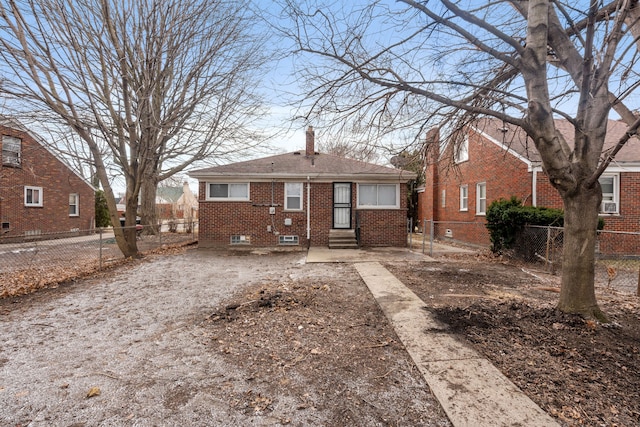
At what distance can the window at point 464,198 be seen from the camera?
47.9 feet

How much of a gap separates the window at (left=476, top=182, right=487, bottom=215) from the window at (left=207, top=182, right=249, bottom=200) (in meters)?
10.3

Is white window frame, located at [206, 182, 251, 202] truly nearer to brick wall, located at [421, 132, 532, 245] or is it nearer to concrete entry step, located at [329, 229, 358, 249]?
concrete entry step, located at [329, 229, 358, 249]

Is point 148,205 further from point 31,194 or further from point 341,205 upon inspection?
point 341,205

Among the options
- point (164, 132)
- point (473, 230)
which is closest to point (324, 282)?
point (164, 132)

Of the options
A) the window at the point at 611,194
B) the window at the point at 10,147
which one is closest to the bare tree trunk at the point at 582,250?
the window at the point at 611,194

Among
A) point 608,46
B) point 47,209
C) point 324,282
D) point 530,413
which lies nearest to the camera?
point 530,413

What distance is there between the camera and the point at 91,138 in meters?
8.87

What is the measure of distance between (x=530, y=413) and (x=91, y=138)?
1125cm

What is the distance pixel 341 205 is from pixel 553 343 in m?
9.53

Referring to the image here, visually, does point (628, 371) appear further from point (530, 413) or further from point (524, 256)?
point (524, 256)

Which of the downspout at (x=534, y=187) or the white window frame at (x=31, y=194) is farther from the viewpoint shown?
the white window frame at (x=31, y=194)

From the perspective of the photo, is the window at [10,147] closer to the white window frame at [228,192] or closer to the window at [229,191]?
the white window frame at [228,192]

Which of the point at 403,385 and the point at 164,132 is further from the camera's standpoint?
the point at 164,132

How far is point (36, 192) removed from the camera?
16.2 metres
